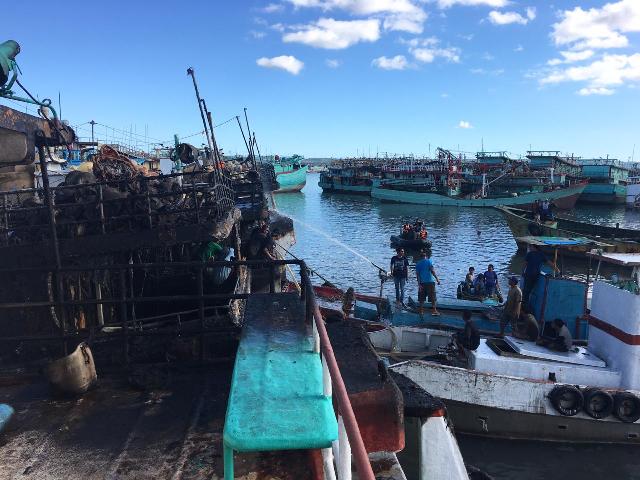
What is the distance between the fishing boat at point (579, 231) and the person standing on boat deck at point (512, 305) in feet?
55.4

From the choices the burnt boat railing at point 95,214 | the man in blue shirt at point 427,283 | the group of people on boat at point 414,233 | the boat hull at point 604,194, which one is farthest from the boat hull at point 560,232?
the boat hull at point 604,194

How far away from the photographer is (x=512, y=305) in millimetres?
12477

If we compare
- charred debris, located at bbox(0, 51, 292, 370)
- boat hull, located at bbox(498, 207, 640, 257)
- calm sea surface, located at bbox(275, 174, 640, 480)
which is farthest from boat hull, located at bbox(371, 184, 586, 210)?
charred debris, located at bbox(0, 51, 292, 370)

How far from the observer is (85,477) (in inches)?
140

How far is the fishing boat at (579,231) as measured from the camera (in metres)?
28.0

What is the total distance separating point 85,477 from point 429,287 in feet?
40.8

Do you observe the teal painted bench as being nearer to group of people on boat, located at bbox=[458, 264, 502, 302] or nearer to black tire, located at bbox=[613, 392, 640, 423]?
black tire, located at bbox=[613, 392, 640, 423]

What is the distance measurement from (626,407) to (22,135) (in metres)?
11.7

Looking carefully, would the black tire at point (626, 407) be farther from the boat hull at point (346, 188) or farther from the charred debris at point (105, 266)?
the boat hull at point (346, 188)

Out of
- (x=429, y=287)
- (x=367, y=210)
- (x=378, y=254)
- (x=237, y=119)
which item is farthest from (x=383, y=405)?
(x=367, y=210)

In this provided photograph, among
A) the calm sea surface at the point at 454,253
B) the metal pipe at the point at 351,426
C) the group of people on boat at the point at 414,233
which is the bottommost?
the calm sea surface at the point at 454,253

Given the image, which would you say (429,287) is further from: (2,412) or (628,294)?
(2,412)

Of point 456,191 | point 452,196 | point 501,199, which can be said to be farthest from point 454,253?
point 456,191

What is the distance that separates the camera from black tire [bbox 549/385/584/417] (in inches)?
406
